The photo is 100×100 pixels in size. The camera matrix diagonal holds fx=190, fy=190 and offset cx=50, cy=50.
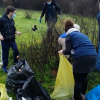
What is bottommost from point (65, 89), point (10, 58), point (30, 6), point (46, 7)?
point (30, 6)

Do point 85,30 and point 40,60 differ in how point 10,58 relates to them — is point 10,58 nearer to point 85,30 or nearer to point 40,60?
point 40,60

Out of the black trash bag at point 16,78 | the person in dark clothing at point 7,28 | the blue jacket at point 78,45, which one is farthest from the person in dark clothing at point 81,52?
the person in dark clothing at point 7,28

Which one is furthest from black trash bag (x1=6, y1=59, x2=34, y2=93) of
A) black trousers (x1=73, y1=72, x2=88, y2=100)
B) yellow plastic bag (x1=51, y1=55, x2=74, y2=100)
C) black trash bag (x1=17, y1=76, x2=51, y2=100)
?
black trousers (x1=73, y1=72, x2=88, y2=100)

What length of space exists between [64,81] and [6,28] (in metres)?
1.78

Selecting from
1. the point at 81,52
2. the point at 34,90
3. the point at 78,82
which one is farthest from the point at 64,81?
the point at 81,52

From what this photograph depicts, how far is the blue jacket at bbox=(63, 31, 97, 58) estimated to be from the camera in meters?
2.74

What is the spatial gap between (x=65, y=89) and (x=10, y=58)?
2463 millimetres

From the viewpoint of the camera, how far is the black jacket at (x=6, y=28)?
13.1 ft

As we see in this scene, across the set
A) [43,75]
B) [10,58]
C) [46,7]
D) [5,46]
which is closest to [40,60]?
[43,75]

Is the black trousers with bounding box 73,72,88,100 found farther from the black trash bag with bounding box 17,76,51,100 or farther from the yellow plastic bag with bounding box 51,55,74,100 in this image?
the black trash bag with bounding box 17,76,51,100

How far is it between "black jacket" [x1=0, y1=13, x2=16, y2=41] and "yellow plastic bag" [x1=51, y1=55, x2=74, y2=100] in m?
1.52

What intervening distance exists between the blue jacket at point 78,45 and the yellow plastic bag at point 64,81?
36 centimetres

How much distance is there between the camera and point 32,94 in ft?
10.0

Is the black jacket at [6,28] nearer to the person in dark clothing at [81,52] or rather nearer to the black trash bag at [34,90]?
the black trash bag at [34,90]
